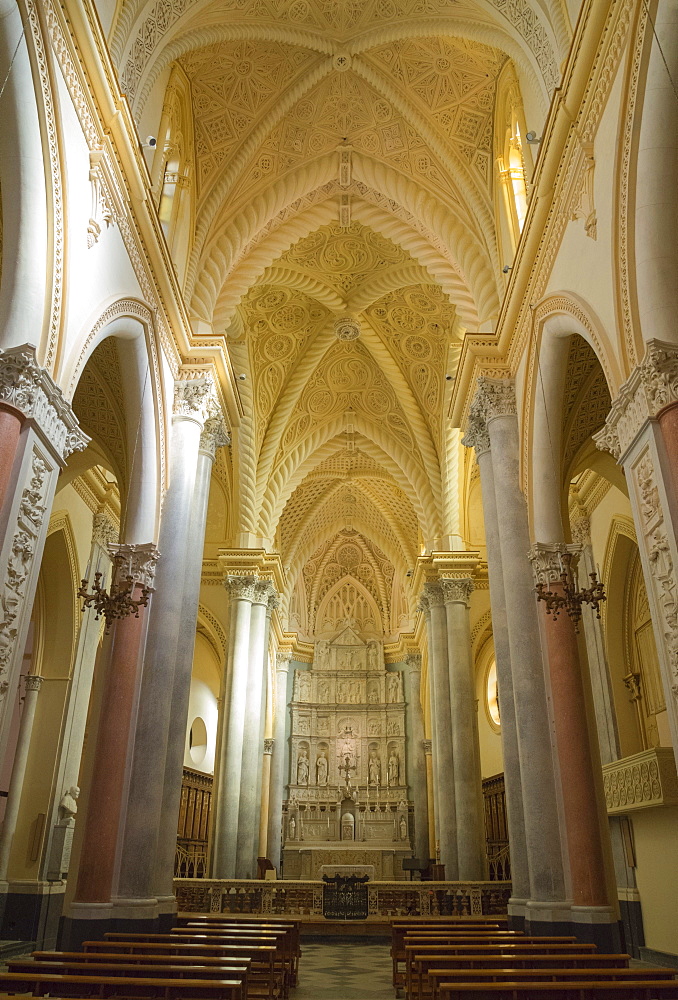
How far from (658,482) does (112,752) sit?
20.8 ft

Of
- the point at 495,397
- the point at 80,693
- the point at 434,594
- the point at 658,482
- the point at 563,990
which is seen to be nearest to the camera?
the point at 563,990

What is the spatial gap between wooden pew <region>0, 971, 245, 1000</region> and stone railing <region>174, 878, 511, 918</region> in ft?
28.0

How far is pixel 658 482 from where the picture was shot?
228 inches

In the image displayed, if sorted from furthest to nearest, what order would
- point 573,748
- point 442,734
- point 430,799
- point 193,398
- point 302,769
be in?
point 302,769 → point 430,799 → point 442,734 → point 193,398 → point 573,748

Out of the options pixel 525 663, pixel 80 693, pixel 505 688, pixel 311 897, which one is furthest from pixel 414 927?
pixel 80 693

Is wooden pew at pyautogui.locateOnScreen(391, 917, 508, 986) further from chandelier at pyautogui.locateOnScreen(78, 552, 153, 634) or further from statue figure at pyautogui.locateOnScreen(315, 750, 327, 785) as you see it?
statue figure at pyautogui.locateOnScreen(315, 750, 327, 785)

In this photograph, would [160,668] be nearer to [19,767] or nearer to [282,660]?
[19,767]

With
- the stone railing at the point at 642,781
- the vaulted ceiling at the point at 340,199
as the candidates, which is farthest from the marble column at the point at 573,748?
the vaulted ceiling at the point at 340,199

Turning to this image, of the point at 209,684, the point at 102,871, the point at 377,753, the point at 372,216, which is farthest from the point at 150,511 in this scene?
the point at 377,753

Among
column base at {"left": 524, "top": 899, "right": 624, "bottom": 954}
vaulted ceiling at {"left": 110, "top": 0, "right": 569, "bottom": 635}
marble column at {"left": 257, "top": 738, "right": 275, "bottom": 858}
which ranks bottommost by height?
column base at {"left": 524, "top": 899, "right": 624, "bottom": 954}

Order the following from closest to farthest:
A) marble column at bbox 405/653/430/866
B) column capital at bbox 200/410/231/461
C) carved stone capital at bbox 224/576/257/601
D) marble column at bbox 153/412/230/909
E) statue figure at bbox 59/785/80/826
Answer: marble column at bbox 153/412/230/909 < column capital at bbox 200/410/231/461 < statue figure at bbox 59/785/80/826 < carved stone capital at bbox 224/576/257/601 < marble column at bbox 405/653/430/866

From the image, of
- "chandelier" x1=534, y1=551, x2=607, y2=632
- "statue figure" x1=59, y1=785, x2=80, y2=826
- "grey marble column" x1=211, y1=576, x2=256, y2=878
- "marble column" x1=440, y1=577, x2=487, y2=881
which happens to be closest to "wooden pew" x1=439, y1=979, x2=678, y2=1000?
"chandelier" x1=534, y1=551, x2=607, y2=632

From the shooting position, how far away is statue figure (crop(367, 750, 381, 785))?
86.9ft

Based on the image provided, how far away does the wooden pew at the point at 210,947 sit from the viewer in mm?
6129
